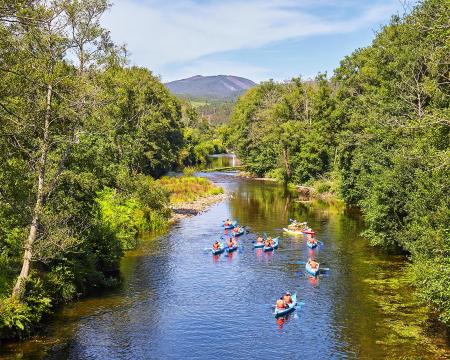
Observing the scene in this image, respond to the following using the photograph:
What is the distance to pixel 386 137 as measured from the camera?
159 ft

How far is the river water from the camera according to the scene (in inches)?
1037

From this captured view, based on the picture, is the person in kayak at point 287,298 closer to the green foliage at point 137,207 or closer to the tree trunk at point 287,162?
the green foliage at point 137,207

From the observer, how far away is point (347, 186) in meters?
69.6

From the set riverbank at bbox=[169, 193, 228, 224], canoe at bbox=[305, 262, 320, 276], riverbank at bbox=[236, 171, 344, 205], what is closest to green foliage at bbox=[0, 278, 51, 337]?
canoe at bbox=[305, 262, 320, 276]

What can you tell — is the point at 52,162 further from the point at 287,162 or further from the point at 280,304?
the point at 287,162

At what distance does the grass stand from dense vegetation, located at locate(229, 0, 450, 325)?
758 inches

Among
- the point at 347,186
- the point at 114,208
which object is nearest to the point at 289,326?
the point at 114,208

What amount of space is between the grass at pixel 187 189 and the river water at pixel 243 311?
82.5 ft

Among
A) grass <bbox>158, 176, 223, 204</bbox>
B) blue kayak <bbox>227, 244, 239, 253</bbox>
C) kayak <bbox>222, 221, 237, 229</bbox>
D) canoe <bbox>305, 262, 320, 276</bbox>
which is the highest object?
grass <bbox>158, 176, 223, 204</bbox>

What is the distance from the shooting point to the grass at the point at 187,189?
7506cm

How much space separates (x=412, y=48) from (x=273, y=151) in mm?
59865

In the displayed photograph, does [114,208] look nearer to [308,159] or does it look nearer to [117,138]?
[117,138]

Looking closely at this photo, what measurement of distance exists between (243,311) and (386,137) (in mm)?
25339

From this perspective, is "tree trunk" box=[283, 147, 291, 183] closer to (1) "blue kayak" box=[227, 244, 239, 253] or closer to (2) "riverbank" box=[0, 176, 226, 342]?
(2) "riverbank" box=[0, 176, 226, 342]
